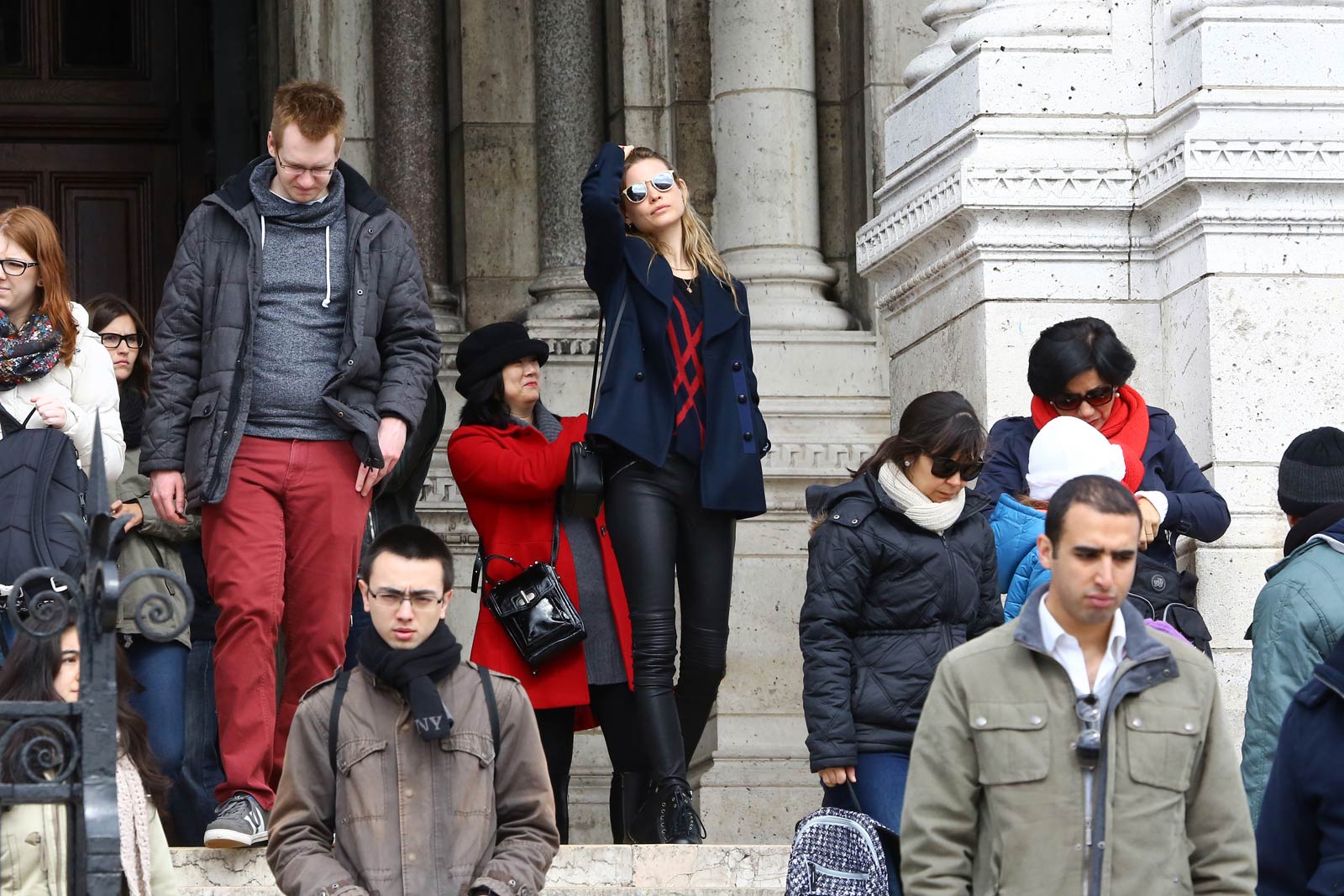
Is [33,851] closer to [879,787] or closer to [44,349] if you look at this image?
[44,349]

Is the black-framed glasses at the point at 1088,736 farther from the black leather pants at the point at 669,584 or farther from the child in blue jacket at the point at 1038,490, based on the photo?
the black leather pants at the point at 669,584

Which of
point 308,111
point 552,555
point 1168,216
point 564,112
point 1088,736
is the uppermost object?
point 564,112

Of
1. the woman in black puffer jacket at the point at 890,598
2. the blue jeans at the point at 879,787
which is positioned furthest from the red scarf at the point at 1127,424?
the blue jeans at the point at 879,787

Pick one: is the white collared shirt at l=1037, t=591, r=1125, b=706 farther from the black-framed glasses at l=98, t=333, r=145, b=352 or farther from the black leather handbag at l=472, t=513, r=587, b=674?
the black-framed glasses at l=98, t=333, r=145, b=352

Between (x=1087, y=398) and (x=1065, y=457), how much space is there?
60 centimetres

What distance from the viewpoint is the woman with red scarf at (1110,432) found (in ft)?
24.2

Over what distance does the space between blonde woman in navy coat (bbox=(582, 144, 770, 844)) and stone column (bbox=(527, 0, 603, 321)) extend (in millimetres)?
4039

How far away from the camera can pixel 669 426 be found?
25.8 ft

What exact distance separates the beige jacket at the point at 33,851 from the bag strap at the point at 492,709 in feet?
2.94

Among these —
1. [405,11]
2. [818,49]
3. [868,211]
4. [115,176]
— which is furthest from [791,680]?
[115,176]

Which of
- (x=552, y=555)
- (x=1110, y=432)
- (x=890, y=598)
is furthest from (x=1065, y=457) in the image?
(x=552, y=555)

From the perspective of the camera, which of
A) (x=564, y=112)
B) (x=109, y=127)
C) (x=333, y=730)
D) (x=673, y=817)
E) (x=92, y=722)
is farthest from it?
(x=109, y=127)

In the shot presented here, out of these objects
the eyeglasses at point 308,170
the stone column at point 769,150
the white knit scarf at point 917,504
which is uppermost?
the stone column at point 769,150

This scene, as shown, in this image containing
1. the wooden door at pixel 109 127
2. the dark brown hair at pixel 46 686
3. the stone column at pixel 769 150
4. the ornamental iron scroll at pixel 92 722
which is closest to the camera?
the ornamental iron scroll at pixel 92 722
